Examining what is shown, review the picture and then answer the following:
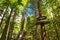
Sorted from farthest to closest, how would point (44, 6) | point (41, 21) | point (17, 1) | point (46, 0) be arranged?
point (44, 6), point (46, 0), point (17, 1), point (41, 21)

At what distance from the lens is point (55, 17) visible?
69.4 ft

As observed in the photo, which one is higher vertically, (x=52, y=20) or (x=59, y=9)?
(x=59, y=9)

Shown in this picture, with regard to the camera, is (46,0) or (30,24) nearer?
(46,0)

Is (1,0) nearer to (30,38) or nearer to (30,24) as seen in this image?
(30,24)

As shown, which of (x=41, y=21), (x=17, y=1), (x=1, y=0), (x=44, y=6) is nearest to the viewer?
(x=41, y=21)

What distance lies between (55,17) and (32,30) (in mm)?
10682

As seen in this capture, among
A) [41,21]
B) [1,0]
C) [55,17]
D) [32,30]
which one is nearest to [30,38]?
[32,30]

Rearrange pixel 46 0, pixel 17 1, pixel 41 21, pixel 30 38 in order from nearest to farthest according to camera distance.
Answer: pixel 41 21 → pixel 17 1 → pixel 46 0 → pixel 30 38

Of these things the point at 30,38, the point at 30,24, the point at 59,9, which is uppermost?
the point at 59,9

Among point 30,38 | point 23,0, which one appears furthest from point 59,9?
point 30,38

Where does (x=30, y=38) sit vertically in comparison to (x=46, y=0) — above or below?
below

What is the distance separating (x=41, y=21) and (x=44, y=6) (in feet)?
30.9

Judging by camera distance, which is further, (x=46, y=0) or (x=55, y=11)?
(x=55, y=11)

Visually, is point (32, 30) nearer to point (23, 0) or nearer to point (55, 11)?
point (55, 11)
